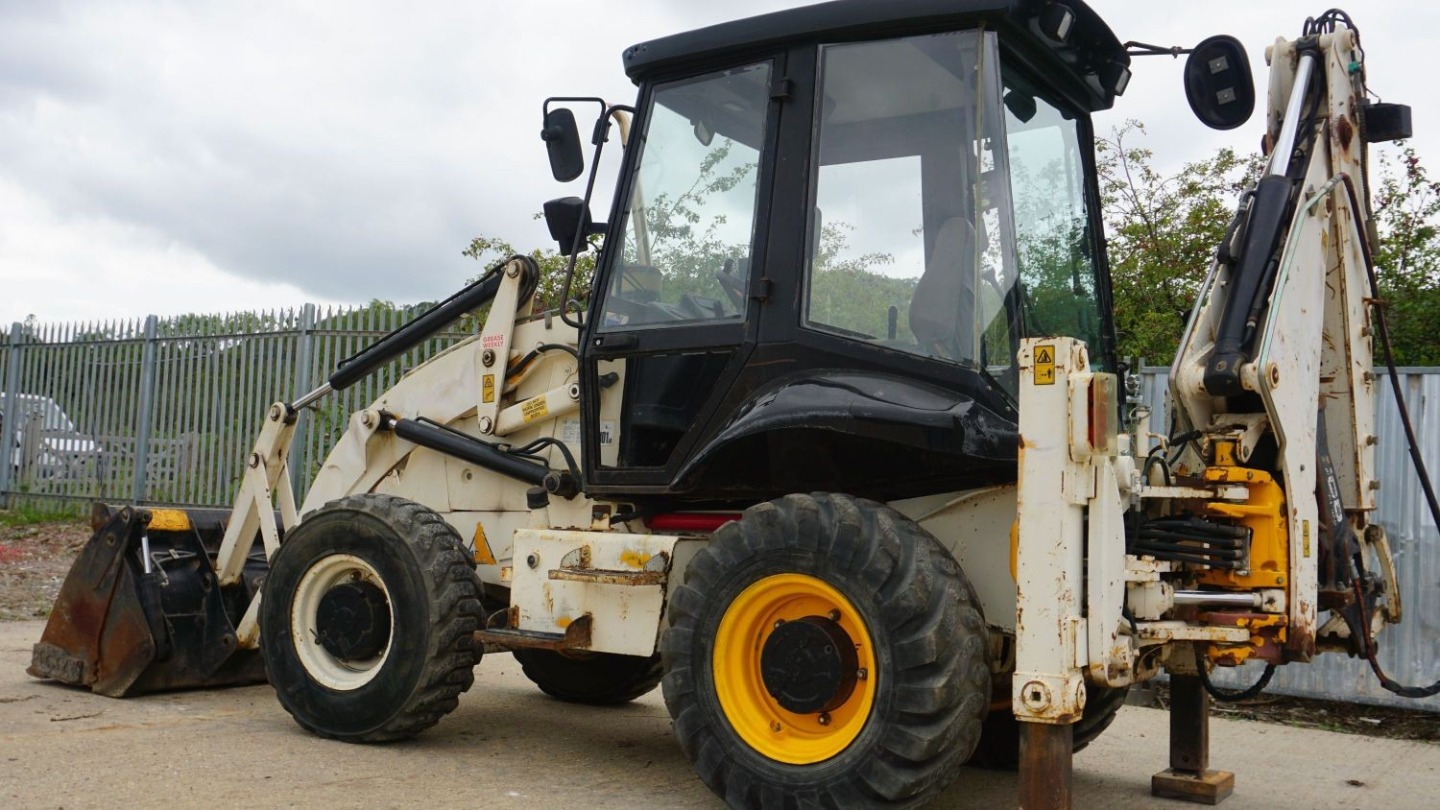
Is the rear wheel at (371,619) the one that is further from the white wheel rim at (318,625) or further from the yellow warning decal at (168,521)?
the yellow warning decal at (168,521)

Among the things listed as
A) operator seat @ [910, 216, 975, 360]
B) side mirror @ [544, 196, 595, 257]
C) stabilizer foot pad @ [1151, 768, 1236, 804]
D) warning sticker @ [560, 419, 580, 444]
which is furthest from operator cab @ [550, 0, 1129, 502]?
stabilizer foot pad @ [1151, 768, 1236, 804]

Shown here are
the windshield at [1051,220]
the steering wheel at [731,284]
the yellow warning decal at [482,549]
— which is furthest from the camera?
the yellow warning decal at [482,549]

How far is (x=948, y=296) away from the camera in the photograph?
4352mm

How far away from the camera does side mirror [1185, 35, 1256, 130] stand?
4.86m

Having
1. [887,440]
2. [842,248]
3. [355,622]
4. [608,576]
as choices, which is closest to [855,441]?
[887,440]

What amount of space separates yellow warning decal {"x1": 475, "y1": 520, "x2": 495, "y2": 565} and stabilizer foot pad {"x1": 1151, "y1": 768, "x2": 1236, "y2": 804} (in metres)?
2.88

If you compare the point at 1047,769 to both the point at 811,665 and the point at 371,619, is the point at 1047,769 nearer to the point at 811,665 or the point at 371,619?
the point at 811,665

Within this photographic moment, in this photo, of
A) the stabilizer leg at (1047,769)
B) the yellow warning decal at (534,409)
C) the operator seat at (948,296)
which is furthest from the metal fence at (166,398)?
the stabilizer leg at (1047,769)

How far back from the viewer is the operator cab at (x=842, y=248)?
432 cm

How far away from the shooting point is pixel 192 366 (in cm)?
1270

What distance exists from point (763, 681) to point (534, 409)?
1873 mm

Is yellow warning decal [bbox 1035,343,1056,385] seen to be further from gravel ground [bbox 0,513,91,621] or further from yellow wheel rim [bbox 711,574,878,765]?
gravel ground [bbox 0,513,91,621]

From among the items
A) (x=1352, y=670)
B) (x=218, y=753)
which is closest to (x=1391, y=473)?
(x=1352, y=670)

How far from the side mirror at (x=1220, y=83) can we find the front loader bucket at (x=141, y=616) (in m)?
4.81
